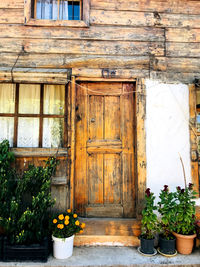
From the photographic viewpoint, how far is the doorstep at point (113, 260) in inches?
118

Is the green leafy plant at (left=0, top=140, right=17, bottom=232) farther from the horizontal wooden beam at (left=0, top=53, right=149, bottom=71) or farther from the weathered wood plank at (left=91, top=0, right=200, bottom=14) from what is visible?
the weathered wood plank at (left=91, top=0, right=200, bottom=14)

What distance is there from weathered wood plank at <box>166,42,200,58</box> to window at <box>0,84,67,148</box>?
1.96 meters

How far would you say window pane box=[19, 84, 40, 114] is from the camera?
3.91 metres

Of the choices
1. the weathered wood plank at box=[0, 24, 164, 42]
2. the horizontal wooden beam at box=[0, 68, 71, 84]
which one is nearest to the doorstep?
the horizontal wooden beam at box=[0, 68, 71, 84]

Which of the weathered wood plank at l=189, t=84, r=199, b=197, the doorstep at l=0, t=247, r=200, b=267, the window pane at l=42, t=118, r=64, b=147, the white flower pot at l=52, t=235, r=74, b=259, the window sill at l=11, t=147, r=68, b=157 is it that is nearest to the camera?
the doorstep at l=0, t=247, r=200, b=267

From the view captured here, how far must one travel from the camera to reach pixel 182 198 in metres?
3.28

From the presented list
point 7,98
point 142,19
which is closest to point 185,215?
point 142,19

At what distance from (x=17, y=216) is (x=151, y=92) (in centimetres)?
283

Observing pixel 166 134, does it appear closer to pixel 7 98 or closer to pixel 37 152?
pixel 37 152

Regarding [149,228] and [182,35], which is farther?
[182,35]

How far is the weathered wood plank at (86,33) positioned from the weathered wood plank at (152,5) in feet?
1.18

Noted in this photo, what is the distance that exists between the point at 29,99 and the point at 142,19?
2.41 m

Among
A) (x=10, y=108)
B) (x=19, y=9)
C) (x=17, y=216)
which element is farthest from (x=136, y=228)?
(x=19, y=9)

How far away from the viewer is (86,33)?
3.88m
